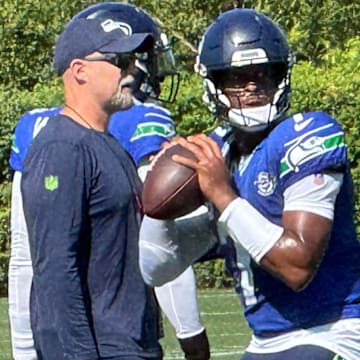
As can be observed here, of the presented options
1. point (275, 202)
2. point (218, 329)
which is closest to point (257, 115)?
point (275, 202)

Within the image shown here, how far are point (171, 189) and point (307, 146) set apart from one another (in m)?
0.38

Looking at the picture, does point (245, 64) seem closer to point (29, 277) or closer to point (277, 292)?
point (277, 292)

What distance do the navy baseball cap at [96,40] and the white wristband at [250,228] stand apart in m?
0.79

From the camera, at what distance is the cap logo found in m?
4.24

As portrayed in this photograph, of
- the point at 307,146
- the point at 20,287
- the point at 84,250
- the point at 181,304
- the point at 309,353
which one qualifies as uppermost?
the point at 307,146

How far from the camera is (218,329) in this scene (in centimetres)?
923

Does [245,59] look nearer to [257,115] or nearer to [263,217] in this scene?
[257,115]

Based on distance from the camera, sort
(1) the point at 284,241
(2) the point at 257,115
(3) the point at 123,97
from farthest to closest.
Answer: (3) the point at 123,97, (2) the point at 257,115, (1) the point at 284,241

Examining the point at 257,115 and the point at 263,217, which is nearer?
the point at 263,217

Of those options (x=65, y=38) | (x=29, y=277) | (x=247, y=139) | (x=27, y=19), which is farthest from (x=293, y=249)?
(x=27, y=19)

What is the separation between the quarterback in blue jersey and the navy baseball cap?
11.0 inches

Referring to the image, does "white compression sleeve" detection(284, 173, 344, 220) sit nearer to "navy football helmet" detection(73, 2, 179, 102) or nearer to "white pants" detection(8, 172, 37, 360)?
"navy football helmet" detection(73, 2, 179, 102)

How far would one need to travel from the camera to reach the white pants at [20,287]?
189 inches

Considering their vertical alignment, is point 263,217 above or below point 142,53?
below
